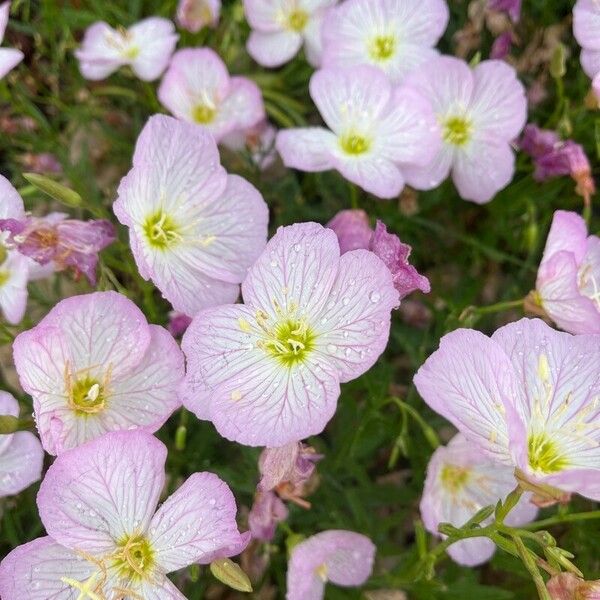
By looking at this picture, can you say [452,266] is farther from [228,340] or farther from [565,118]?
[228,340]

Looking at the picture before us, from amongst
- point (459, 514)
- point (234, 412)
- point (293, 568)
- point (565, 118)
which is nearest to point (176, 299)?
point (234, 412)

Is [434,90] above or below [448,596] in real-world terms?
above

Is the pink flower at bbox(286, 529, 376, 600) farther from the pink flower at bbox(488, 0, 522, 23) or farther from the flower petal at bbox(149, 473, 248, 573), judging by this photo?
the pink flower at bbox(488, 0, 522, 23)

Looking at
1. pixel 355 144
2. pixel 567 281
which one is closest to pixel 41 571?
pixel 567 281

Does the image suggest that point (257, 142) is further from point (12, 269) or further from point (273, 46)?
point (12, 269)

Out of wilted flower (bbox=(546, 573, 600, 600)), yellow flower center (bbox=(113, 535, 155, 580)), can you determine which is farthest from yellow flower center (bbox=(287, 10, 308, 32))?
wilted flower (bbox=(546, 573, 600, 600))

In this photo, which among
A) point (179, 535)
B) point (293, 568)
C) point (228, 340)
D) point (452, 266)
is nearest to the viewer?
point (179, 535)
